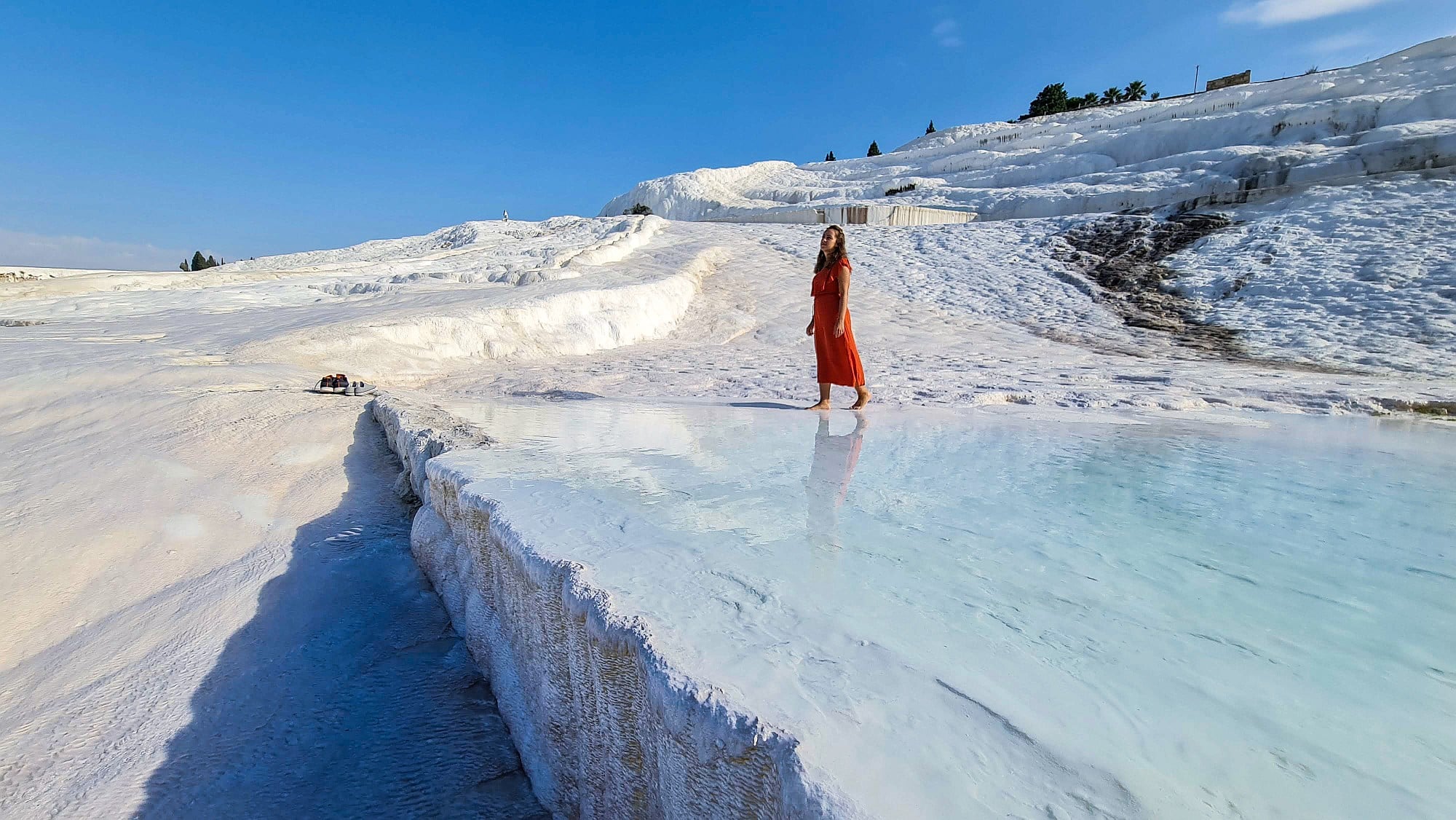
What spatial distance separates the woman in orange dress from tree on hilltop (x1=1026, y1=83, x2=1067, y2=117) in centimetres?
4015

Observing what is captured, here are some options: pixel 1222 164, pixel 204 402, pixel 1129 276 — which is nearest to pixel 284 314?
pixel 204 402

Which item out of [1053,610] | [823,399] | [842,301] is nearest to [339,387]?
[823,399]

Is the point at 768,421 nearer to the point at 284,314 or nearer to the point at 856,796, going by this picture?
the point at 856,796

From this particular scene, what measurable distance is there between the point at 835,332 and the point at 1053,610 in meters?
3.08

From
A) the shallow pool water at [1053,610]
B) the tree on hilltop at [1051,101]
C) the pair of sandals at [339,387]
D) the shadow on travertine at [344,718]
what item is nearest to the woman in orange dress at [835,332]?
the shallow pool water at [1053,610]

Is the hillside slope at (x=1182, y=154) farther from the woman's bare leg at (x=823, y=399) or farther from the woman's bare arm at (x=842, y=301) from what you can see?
the woman's bare leg at (x=823, y=399)

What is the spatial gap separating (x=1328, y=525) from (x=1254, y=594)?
73cm

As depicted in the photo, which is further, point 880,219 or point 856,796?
point 880,219

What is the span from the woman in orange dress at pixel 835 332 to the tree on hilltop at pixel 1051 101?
40.2 metres

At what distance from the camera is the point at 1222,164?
10797 millimetres

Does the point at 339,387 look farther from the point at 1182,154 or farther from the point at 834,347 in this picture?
the point at 1182,154

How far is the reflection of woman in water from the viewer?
180 cm

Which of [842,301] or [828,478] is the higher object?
[842,301]

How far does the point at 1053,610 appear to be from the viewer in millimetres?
1339
